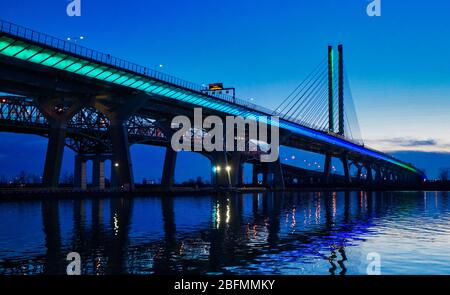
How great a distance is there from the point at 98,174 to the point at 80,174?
4547mm

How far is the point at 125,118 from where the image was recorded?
78.3m

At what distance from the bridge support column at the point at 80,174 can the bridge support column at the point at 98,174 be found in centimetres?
259

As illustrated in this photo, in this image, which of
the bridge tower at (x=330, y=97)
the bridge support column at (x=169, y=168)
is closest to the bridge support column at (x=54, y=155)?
the bridge support column at (x=169, y=168)

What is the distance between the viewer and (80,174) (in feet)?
362

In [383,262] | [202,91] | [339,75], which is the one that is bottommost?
[383,262]

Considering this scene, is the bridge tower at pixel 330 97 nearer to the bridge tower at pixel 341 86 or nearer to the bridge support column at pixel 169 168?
the bridge tower at pixel 341 86

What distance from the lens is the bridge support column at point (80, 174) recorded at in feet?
357

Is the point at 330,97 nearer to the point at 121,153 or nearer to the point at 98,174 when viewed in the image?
the point at 98,174

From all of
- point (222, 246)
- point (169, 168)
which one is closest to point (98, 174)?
point (169, 168)

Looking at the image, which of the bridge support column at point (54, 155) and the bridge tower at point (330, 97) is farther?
the bridge tower at point (330, 97)
